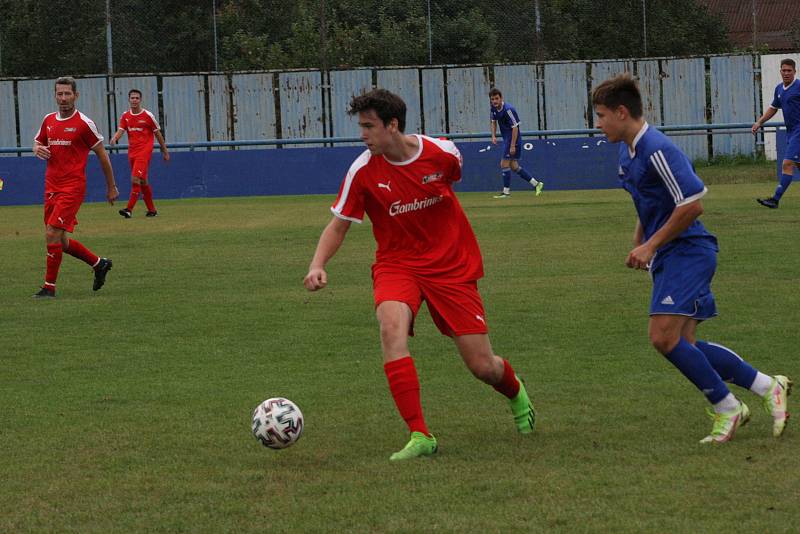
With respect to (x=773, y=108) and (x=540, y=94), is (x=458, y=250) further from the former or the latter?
(x=540, y=94)

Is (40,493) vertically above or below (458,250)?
below

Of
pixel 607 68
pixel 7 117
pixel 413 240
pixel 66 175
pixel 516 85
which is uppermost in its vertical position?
pixel 607 68

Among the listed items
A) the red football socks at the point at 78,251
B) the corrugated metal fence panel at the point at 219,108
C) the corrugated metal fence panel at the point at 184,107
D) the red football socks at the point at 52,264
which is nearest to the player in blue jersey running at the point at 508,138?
the corrugated metal fence panel at the point at 219,108

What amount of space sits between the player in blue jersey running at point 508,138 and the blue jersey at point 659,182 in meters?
17.5

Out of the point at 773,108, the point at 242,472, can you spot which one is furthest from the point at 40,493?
the point at 773,108

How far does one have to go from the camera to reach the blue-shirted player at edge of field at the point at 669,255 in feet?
19.0

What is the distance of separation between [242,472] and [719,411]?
7.05ft

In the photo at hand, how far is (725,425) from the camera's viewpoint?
5.88 meters

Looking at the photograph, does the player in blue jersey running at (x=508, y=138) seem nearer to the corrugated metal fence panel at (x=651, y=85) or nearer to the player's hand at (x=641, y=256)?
the corrugated metal fence panel at (x=651, y=85)

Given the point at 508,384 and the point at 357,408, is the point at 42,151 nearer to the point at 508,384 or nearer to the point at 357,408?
the point at 357,408

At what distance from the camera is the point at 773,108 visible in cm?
1825

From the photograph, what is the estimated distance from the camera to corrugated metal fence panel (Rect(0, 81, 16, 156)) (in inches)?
1328

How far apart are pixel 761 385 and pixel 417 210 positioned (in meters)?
1.81

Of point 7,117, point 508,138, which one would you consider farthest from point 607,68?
point 7,117
